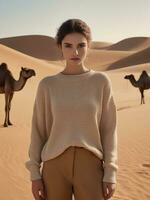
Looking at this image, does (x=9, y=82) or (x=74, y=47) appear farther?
(x=9, y=82)

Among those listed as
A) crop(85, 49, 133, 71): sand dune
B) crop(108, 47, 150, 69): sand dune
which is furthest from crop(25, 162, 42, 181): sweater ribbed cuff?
crop(85, 49, 133, 71): sand dune

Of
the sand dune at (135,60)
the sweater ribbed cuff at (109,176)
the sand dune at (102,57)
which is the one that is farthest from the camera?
the sand dune at (102,57)

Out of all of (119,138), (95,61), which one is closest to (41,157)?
(119,138)

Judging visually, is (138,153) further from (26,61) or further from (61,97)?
(26,61)

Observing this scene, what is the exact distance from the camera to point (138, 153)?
10.7m

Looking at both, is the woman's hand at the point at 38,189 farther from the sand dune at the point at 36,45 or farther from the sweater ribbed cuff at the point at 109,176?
the sand dune at the point at 36,45

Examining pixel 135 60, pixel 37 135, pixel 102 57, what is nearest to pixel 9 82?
pixel 37 135

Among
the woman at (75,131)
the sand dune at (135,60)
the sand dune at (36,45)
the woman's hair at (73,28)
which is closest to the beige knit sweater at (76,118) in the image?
the woman at (75,131)

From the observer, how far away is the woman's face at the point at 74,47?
3.31m

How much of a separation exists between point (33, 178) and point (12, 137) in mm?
9740

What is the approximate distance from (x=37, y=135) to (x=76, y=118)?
0.33m

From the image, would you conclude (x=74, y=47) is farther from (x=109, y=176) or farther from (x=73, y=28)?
(x=109, y=176)

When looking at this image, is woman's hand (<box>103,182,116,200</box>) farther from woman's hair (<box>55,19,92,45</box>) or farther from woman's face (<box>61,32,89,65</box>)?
woman's hair (<box>55,19,92,45</box>)

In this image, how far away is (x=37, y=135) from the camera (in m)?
3.39
